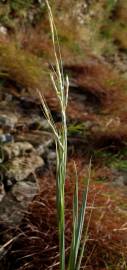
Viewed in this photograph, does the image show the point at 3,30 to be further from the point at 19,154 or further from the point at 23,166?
the point at 23,166

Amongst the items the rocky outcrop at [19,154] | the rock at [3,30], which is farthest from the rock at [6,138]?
the rock at [3,30]

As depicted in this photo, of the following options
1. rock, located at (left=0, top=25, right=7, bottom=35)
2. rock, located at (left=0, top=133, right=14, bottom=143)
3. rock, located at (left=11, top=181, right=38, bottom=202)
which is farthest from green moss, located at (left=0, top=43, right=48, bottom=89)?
rock, located at (left=11, top=181, right=38, bottom=202)

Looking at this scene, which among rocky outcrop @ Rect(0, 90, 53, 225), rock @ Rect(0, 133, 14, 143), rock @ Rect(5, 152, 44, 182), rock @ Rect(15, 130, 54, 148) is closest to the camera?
rocky outcrop @ Rect(0, 90, 53, 225)

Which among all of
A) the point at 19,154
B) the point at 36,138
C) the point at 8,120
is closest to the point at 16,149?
the point at 19,154

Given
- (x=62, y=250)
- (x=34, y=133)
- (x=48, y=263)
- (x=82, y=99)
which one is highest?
(x=62, y=250)

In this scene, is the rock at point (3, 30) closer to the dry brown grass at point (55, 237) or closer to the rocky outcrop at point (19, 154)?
the rocky outcrop at point (19, 154)

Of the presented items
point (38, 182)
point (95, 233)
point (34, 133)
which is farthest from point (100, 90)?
point (95, 233)

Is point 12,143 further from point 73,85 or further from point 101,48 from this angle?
point 101,48

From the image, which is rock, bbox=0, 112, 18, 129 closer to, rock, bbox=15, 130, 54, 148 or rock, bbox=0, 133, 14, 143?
rock, bbox=15, 130, 54, 148
